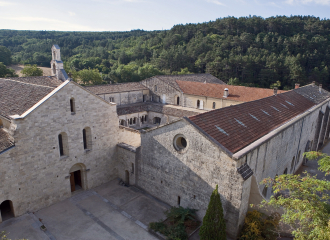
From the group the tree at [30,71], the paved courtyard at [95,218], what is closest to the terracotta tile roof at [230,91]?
the paved courtyard at [95,218]

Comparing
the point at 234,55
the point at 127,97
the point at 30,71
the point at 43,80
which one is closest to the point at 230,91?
the point at 127,97

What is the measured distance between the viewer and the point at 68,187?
65.5ft

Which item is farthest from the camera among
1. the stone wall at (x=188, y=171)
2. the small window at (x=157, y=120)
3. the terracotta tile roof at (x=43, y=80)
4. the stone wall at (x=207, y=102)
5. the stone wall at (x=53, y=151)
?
the small window at (x=157, y=120)

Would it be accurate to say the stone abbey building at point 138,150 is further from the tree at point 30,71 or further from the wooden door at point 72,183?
the tree at point 30,71

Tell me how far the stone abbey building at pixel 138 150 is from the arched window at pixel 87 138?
0.09 m

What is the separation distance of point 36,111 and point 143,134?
27.6 feet

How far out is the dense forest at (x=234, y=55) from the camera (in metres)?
75.1

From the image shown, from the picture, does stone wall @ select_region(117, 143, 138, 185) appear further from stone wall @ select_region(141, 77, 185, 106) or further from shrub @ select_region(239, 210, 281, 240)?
stone wall @ select_region(141, 77, 185, 106)

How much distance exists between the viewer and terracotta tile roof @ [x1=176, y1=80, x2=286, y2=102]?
4010cm

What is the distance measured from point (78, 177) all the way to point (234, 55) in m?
77.4

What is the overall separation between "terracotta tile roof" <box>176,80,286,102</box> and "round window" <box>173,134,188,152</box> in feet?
86.7

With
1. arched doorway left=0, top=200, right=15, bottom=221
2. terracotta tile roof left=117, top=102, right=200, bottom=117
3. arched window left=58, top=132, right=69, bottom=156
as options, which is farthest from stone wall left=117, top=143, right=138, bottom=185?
terracotta tile roof left=117, top=102, right=200, bottom=117

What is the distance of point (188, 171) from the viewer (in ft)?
55.5

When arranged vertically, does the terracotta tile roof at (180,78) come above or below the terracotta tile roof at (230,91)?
above
